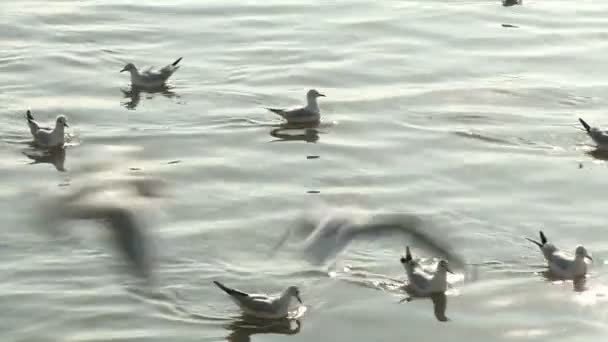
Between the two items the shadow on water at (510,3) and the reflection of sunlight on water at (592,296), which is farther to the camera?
the shadow on water at (510,3)

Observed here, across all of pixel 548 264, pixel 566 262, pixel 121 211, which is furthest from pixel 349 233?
pixel 121 211

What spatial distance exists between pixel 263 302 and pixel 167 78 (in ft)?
32.6

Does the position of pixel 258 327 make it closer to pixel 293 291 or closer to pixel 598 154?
pixel 293 291

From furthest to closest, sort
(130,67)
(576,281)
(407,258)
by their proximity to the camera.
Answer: (130,67) < (576,281) < (407,258)

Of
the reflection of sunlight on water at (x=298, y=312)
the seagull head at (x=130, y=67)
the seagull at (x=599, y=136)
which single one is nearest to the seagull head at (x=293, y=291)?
the reflection of sunlight on water at (x=298, y=312)

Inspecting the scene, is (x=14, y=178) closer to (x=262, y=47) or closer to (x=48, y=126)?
(x=48, y=126)

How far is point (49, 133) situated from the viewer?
22.1 m

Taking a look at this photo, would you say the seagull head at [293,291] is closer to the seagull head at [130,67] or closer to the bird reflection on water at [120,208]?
the bird reflection on water at [120,208]

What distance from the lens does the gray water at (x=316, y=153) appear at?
1669 centimetres

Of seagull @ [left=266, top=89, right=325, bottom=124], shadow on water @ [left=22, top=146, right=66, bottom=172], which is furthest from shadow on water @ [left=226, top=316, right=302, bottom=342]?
seagull @ [left=266, top=89, right=325, bottom=124]

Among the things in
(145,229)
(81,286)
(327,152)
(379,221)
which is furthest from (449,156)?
(81,286)

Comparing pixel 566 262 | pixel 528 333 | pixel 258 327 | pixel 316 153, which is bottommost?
pixel 528 333

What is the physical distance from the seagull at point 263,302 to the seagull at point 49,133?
21.5ft

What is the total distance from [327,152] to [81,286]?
20.5 ft
